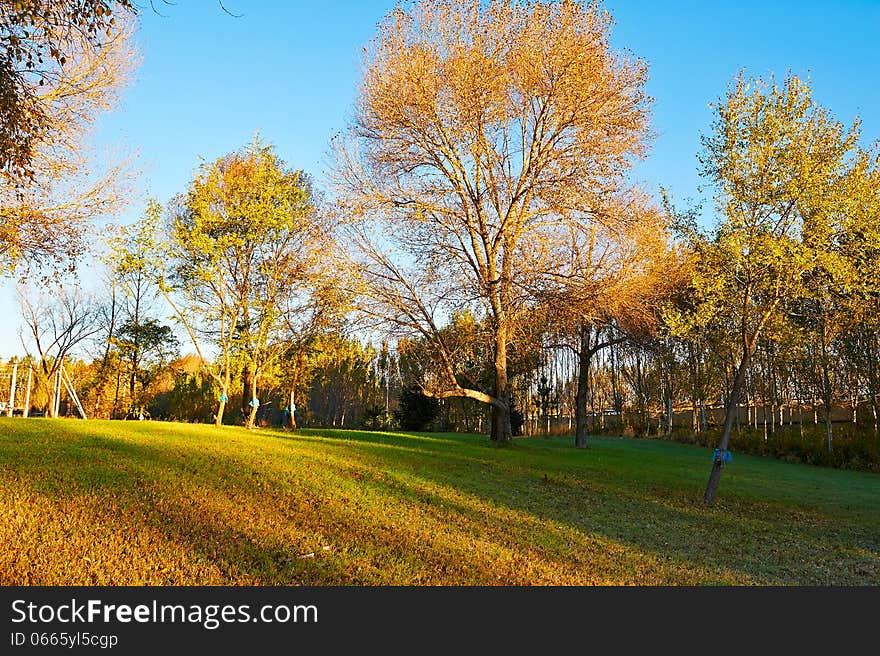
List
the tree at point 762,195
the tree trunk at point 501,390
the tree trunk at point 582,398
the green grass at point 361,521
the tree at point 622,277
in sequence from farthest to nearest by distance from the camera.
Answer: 1. the tree trunk at point 582,398
2. the tree trunk at point 501,390
3. the tree at point 622,277
4. the tree at point 762,195
5. the green grass at point 361,521

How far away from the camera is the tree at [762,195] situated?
1259 centimetres

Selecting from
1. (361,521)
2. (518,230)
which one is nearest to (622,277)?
(518,230)

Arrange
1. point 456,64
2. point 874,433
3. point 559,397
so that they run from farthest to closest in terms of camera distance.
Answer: point 559,397, point 874,433, point 456,64

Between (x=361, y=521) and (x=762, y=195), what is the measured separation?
32.6 feet

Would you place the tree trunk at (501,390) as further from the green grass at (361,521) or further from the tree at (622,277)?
the green grass at (361,521)

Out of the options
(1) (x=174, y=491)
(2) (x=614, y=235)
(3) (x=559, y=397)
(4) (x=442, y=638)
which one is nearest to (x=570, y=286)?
(2) (x=614, y=235)

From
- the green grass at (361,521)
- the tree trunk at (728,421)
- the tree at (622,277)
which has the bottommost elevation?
the green grass at (361,521)

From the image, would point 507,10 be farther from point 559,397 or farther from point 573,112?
point 559,397

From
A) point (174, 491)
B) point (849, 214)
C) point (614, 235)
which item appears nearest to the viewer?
point (174, 491)

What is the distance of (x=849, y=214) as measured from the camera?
12539mm

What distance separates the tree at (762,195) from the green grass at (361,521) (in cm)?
308

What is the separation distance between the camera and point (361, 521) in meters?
8.12

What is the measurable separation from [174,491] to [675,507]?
30.6ft

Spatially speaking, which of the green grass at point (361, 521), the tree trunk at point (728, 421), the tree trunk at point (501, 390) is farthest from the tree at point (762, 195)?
the tree trunk at point (501, 390)
